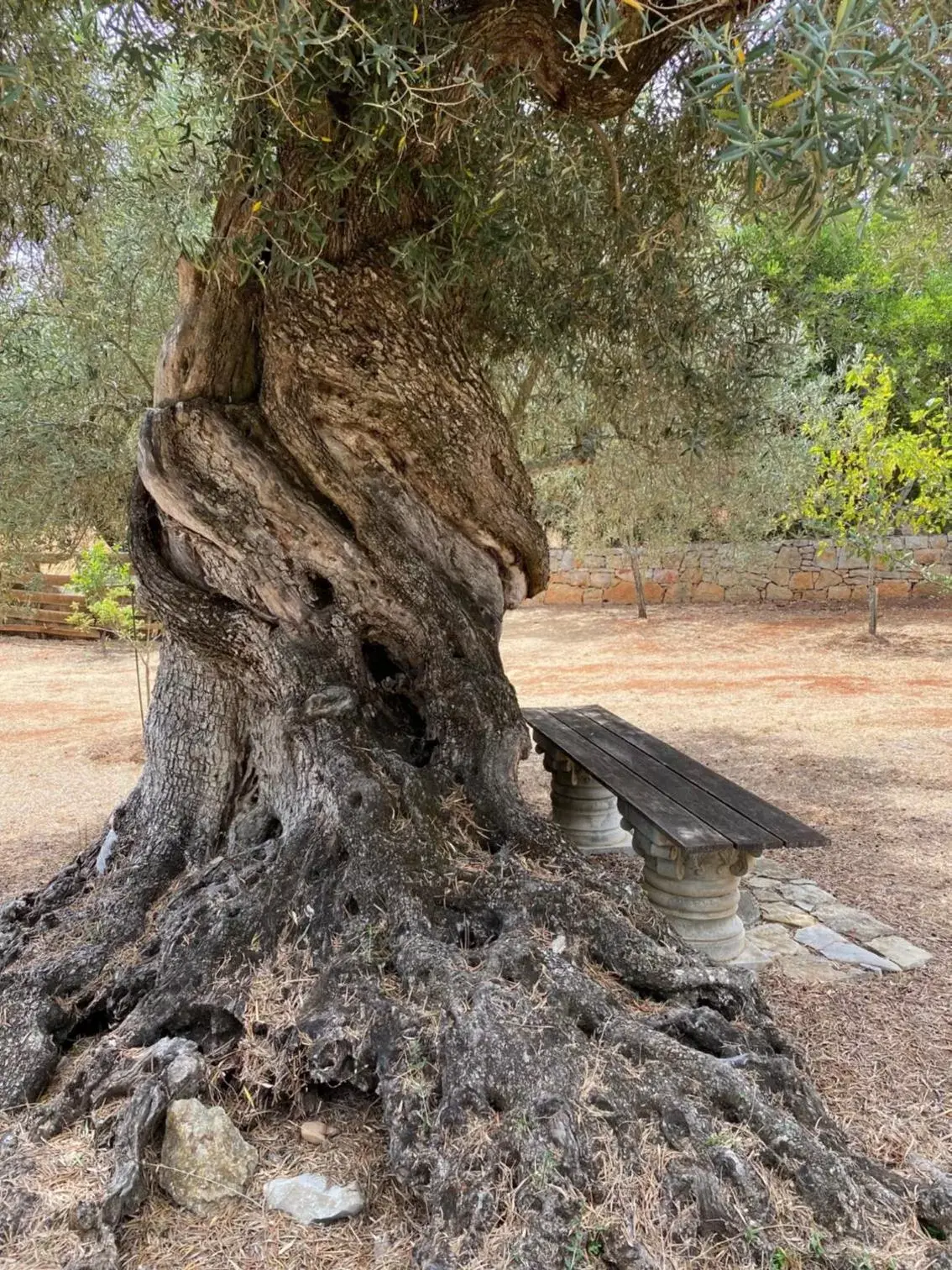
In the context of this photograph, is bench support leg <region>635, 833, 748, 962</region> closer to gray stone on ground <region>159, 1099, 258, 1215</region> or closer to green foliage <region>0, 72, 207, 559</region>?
gray stone on ground <region>159, 1099, 258, 1215</region>

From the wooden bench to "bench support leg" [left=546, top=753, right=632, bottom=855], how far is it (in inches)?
22.1

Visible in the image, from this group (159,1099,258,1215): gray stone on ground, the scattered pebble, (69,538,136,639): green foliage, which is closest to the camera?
(159,1099,258,1215): gray stone on ground

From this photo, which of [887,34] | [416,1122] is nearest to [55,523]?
[416,1122]

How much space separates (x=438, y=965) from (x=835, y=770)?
20.1ft

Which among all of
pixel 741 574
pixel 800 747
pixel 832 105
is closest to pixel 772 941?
pixel 832 105

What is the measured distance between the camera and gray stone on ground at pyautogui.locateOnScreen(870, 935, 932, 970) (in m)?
4.30

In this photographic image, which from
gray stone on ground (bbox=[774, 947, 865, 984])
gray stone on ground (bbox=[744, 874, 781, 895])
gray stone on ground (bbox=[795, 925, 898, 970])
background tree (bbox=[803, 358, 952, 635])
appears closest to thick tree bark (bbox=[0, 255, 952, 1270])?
gray stone on ground (bbox=[774, 947, 865, 984])

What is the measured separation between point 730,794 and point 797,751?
15.1ft

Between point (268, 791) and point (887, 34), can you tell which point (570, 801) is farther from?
point (887, 34)

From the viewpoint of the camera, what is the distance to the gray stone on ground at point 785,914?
4.83 metres

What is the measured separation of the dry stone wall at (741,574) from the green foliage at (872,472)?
2334 millimetres

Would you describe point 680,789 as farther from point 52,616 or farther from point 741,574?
point 52,616

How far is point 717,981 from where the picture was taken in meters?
3.12

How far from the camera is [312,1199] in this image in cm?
255
